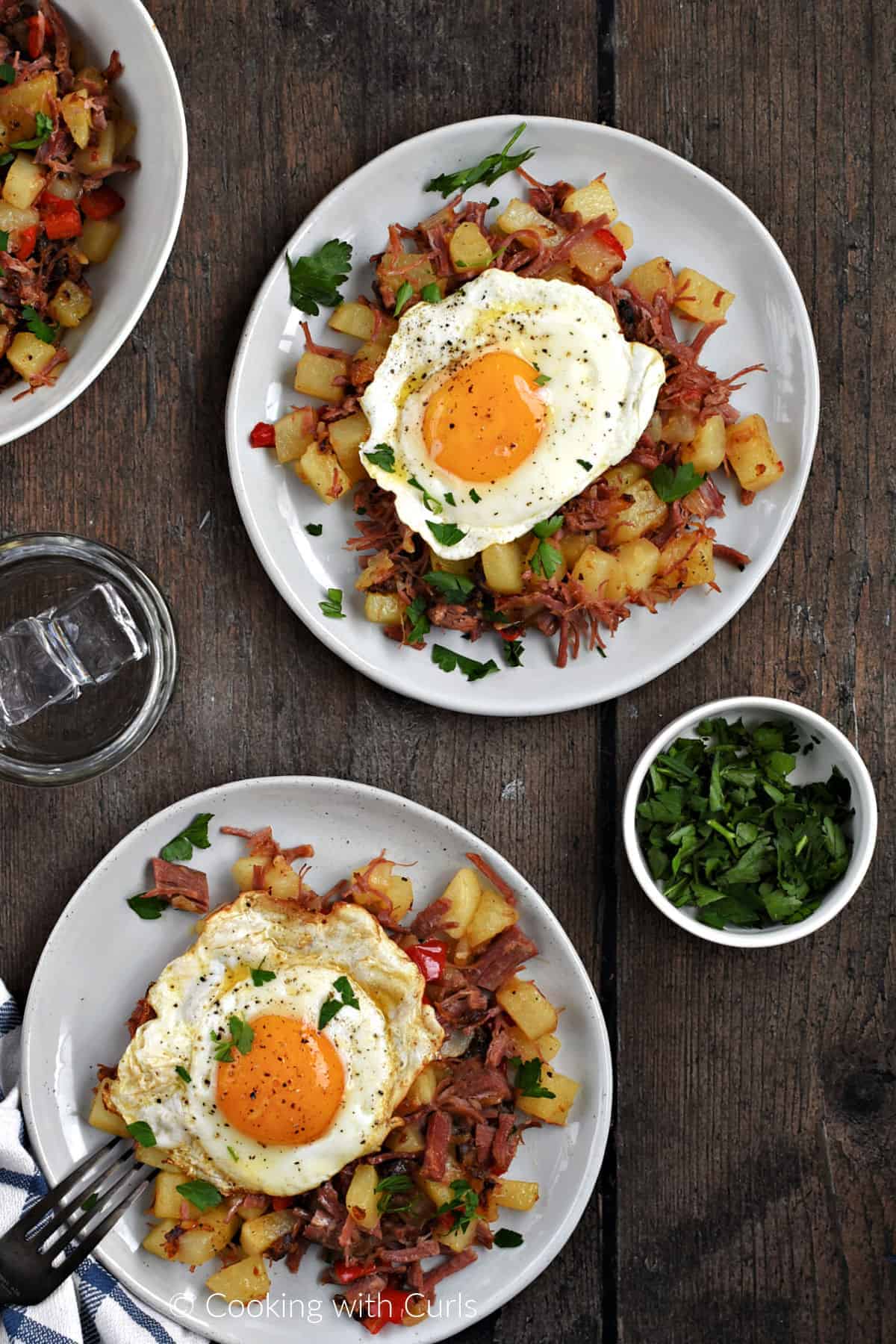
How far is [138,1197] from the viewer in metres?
2.89

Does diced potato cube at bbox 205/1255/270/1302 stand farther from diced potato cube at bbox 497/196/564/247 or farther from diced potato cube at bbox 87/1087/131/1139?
diced potato cube at bbox 497/196/564/247

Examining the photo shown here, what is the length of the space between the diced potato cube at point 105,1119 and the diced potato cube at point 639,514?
2025mm

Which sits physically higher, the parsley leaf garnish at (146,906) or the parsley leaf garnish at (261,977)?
the parsley leaf garnish at (146,906)

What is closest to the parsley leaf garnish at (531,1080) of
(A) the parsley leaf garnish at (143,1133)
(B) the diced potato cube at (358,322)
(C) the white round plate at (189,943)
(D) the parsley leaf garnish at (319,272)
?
(C) the white round plate at (189,943)

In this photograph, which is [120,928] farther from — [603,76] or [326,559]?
[603,76]

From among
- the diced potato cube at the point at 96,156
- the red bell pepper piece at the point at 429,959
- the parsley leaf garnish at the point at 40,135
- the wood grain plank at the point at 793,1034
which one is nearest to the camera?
the parsley leaf garnish at the point at 40,135

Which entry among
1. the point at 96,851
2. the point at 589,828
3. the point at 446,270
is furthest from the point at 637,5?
the point at 96,851

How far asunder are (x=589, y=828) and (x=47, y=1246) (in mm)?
1786

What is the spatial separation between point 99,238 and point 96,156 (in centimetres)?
19

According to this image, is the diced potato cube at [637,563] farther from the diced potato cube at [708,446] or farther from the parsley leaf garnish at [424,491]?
the parsley leaf garnish at [424,491]

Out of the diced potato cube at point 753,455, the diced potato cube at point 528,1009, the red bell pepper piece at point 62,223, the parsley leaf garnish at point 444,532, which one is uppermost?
the red bell pepper piece at point 62,223

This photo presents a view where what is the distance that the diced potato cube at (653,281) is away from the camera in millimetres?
2848

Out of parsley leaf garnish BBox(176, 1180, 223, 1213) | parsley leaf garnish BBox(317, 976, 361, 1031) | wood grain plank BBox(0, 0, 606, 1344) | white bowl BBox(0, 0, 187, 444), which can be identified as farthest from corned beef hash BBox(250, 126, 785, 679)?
parsley leaf garnish BBox(176, 1180, 223, 1213)

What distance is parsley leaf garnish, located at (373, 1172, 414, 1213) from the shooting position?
9.33 feet
